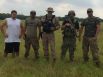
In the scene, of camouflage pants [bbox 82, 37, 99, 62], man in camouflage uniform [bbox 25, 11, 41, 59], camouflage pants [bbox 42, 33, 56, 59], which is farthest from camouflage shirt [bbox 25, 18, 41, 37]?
camouflage pants [bbox 82, 37, 99, 62]

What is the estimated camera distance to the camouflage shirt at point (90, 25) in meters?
13.9

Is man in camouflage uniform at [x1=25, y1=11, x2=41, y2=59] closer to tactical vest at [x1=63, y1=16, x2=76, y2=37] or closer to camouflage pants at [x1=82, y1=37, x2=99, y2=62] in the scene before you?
tactical vest at [x1=63, y1=16, x2=76, y2=37]

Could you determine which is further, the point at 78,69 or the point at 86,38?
the point at 86,38

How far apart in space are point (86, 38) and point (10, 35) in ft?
8.85

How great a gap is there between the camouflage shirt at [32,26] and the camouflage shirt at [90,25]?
164cm

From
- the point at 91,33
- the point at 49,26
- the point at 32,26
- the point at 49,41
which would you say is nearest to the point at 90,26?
the point at 91,33

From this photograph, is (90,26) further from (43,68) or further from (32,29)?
(43,68)

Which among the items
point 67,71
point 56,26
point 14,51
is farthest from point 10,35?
point 67,71

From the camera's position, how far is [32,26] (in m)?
14.1

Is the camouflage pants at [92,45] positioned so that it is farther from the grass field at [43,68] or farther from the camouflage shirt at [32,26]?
the camouflage shirt at [32,26]

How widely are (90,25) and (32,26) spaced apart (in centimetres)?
206

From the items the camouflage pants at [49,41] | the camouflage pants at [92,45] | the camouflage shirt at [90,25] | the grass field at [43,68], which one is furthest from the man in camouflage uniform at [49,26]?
the camouflage pants at [92,45]

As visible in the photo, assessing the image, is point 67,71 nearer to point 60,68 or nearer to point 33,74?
point 60,68

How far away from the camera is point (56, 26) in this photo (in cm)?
1403
